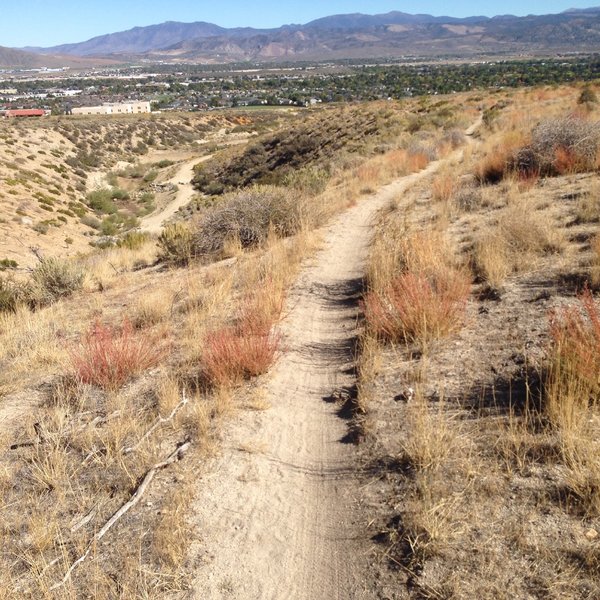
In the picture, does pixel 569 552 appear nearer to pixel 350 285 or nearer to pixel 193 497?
pixel 193 497

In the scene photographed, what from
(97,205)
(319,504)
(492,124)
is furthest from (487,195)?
(97,205)

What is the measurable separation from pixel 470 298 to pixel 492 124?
20.3 meters

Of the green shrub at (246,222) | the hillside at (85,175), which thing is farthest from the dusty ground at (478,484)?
the hillside at (85,175)

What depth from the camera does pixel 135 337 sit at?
6488 millimetres

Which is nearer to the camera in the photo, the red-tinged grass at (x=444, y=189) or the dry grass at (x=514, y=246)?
the dry grass at (x=514, y=246)

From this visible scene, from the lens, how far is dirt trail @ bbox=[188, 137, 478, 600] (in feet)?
9.80

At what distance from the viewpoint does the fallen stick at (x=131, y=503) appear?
10.1ft

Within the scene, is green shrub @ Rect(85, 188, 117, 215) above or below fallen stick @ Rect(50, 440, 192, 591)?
below

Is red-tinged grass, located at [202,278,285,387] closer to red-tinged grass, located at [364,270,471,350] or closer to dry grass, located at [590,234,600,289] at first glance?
red-tinged grass, located at [364,270,471,350]

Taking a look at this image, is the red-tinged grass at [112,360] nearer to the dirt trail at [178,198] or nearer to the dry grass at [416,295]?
the dry grass at [416,295]

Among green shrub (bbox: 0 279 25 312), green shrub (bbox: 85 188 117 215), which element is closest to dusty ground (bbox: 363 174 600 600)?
green shrub (bbox: 0 279 25 312)

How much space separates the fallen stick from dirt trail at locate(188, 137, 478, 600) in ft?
1.15

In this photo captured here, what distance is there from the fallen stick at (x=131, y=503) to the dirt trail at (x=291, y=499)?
350 mm

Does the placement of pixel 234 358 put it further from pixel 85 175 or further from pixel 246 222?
pixel 85 175
